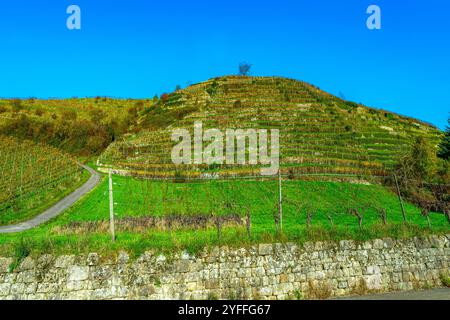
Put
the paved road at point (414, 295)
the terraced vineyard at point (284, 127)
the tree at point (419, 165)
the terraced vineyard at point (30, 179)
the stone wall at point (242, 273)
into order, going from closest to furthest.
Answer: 1. the stone wall at point (242, 273)
2. the paved road at point (414, 295)
3. the terraced vineyard at point (30, 179)
4. the tree at point (419, 165)
5. the terraced vineyard at point (284, 127)

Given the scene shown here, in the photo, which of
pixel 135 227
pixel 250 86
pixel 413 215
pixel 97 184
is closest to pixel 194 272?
pixel 135 227

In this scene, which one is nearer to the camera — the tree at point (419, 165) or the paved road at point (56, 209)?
the paved road at point (56, 209)

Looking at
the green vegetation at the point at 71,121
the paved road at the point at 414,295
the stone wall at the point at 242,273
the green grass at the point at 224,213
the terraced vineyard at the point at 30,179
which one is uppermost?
the green vegetation at the point at 71,121

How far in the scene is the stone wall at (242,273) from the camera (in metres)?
12.1

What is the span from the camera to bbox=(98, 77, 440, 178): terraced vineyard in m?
47.4

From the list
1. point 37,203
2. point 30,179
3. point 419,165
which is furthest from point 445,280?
point 30,179

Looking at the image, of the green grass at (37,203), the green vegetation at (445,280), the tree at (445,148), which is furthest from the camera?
the tree at (445,148)

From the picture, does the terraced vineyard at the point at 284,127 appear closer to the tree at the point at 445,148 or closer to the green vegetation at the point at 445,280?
the tree at the point at 445,148

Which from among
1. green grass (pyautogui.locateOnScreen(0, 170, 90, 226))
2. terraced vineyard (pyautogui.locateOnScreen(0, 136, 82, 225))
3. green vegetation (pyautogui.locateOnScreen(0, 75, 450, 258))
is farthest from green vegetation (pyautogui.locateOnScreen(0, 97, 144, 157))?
green grass (pyautogui.locateOnScreen(0, 170, 90, 226))

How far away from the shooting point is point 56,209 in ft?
110

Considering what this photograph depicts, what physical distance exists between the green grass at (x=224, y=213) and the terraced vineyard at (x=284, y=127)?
14.6 ft

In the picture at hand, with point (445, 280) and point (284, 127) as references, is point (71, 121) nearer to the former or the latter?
point (284, 127)

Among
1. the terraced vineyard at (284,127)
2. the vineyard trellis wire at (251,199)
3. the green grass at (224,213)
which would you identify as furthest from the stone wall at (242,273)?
the terraced vineyard at (284,127)

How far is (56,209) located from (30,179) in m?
6.21
